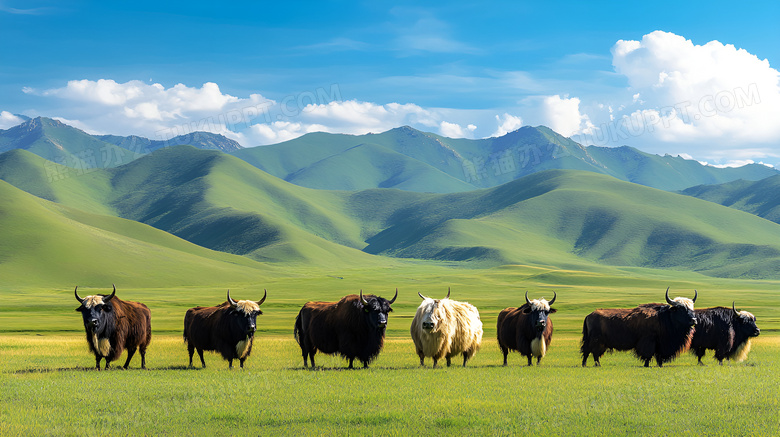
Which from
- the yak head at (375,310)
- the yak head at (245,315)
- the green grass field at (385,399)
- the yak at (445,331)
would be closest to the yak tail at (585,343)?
the green grass field at (385,399)

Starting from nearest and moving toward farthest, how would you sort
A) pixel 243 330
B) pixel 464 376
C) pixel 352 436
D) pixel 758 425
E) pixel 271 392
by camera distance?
1. pixel 352 436
2. pixel 758 425
3. pixel 271 392
4. pixel 464 376
5. pixel 243 330

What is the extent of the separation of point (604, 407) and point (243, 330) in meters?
10.4

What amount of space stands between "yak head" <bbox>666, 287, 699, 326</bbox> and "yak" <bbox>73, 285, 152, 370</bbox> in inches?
648

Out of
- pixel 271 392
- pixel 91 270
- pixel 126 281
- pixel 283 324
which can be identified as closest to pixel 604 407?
pixel 271 392

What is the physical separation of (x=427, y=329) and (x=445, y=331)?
611 mm

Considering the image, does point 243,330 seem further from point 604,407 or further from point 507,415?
point 604,407

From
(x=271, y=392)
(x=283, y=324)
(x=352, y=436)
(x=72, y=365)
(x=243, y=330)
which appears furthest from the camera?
(x=283, y=324)

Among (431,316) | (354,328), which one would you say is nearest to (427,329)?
(431,316)

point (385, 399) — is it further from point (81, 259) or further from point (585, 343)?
point (81, 259)

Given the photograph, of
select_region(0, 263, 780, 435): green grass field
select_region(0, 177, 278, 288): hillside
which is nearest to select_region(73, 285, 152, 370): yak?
select_region(0, 263, 780, 435): green grass field

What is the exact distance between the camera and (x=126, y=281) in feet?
459

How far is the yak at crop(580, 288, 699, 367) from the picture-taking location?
19625mm

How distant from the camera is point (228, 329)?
60.4ft

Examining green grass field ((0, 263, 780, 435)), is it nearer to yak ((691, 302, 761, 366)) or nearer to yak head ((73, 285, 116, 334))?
yak ((691, 302, 761, 366))
